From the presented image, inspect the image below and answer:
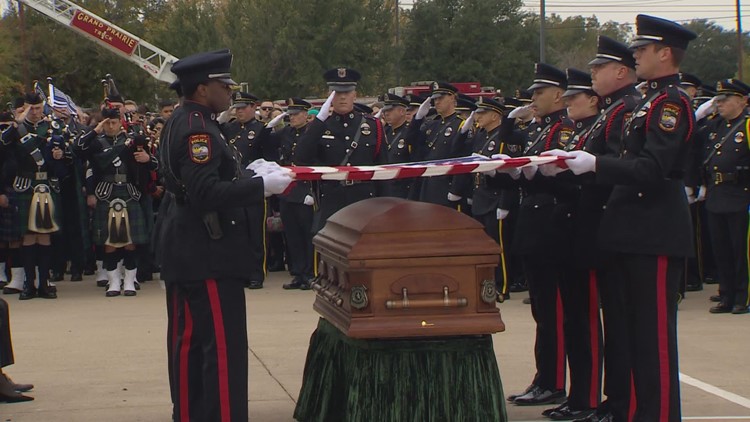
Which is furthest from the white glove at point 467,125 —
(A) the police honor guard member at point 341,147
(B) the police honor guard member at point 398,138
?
(A) the police honor guard member at point 341,147

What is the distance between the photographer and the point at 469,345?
518 centimetres

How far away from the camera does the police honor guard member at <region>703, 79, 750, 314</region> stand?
10539 millimetres

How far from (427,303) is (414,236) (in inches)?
12.0

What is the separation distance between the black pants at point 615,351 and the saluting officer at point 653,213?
0.27 m

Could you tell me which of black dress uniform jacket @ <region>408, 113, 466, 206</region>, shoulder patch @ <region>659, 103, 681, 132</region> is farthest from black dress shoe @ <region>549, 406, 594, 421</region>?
black dress uniform jacket @ <region>408, 113, 466, 206</region>

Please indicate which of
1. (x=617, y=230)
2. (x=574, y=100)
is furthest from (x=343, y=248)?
(x=574, y=100)

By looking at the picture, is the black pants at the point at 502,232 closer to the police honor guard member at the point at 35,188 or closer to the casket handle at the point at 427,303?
the police honor guard member at the point at 35,188

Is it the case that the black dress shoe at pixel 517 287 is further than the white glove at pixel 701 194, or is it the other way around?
the black dress shoe at pixel 517 287

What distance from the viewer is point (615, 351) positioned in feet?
19.8

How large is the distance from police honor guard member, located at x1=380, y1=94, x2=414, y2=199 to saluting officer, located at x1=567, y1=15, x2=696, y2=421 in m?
6.31

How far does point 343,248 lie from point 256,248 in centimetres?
61

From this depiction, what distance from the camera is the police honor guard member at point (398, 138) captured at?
13.0 meters

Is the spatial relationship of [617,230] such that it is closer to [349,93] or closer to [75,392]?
[75,392]

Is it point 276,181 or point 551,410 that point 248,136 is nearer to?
point 551,410
